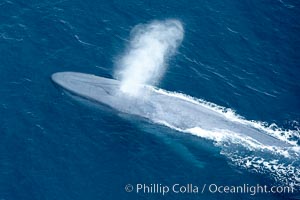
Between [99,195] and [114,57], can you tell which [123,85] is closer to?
[114,57]

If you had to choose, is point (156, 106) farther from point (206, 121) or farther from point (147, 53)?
point (147, 53)

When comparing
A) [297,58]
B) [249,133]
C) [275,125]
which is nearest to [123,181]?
[249,133]

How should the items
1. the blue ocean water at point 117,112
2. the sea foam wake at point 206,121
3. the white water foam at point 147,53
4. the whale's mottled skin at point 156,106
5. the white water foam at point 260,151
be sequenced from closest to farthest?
the blue ocean water at point 117,112
the white water foam at point 260,151
the sea foam wake at point 206,121
the whale's mottled skin at point 156,106
the white water foam at point 147,53

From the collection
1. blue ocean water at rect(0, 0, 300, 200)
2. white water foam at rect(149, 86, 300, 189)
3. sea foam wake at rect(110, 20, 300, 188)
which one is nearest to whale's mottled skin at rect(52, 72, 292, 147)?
sea foam wake at rect(110, 20, 300, 188)

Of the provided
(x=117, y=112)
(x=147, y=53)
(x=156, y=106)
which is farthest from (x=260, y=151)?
(x=147, y=53)

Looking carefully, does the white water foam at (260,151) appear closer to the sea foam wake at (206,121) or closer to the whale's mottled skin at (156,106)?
the sea foam wake at (206,121)

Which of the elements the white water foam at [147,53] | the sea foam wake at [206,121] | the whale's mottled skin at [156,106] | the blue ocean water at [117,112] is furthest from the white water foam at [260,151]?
the white water foam at [147,53]
